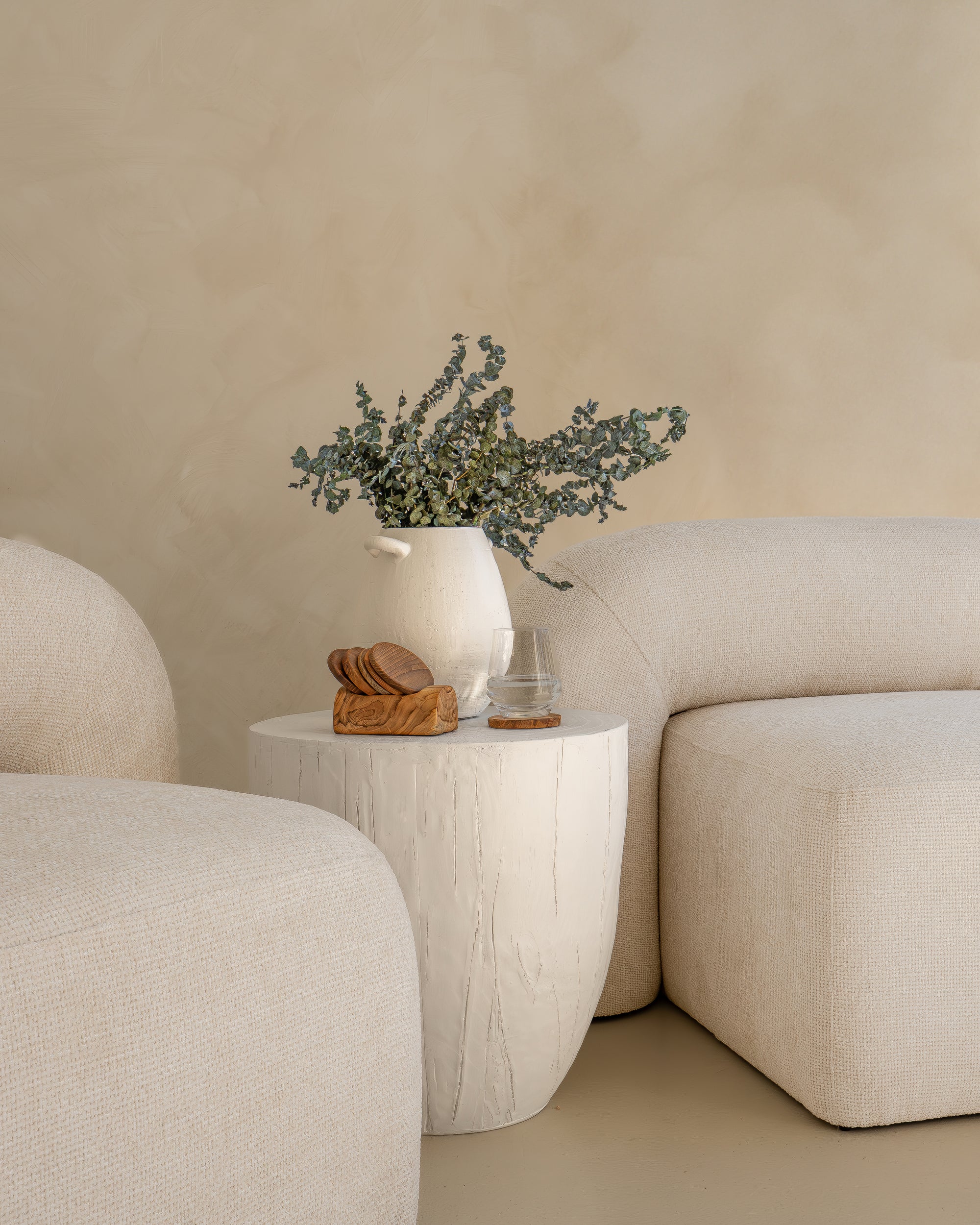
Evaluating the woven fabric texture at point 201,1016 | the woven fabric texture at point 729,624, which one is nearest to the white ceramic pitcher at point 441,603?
the woven fabric texture at point 729,624

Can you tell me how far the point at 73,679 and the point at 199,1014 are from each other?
Answer: 586 millimetres

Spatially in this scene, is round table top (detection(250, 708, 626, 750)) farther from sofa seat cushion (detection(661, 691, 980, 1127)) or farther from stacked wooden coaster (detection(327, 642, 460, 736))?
sofa seat cushion (detection(661, 691, 980, 1127))

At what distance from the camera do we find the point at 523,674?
4.14 ft

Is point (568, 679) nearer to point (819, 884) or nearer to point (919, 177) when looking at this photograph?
point (819, 884)

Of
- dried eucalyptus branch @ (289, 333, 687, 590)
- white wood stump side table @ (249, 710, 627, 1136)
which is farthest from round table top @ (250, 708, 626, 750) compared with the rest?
dried eucalyptus branch @ (289, 333, 687, 590)

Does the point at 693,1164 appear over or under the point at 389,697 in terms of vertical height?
under

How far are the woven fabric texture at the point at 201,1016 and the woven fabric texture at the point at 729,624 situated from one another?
0.77 metres

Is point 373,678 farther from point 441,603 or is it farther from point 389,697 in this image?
point 441,603

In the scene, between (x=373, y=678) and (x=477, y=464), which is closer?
(x=373, y=678)

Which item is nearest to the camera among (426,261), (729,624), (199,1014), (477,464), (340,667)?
(199,1014)

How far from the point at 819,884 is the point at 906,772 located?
0.50 ft

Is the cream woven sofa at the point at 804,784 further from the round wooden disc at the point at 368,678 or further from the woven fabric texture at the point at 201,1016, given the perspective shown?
the woven fabric texture at the point at 201,1016

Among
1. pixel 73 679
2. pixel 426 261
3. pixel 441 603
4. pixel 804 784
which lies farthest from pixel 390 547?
pixel 426 261

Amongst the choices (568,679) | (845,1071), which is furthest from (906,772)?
(568,679)
